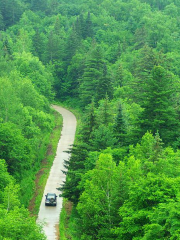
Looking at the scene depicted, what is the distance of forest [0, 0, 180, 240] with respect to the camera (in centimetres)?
2573

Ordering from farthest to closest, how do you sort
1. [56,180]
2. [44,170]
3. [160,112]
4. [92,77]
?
[92,77] → [44,170] → [56,180] → [160,112]

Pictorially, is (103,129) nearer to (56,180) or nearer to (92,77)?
(56,180)

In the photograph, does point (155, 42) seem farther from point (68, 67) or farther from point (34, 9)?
point (34, 9)

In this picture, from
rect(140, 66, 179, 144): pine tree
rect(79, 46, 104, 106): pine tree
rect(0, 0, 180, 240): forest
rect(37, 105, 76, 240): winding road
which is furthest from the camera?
rect(79, 46, 104, 106): pine tree

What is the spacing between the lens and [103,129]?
4022 centimetres

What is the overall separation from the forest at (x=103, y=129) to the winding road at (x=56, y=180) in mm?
1503

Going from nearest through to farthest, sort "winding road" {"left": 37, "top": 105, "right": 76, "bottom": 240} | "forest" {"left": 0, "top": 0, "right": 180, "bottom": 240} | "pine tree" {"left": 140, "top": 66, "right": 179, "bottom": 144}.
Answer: "forest" {"left": 0, "top": 0, "right": 180, "bottom": 240} → "winding road" {"left": 37, "top": 105, "right": 76, "bottom": 240} → "pine tree" {"left": 140, "top": 66, "right": 179, "bottom": 144}

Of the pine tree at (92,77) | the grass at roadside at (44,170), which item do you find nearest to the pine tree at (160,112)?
the grass at roadside at (44,170)

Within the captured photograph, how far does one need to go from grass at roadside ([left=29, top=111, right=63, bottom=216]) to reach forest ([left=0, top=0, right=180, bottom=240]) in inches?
29.8

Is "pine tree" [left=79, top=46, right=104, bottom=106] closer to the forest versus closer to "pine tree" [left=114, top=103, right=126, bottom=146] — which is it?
the forest

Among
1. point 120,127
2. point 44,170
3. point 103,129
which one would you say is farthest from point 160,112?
point 44,170

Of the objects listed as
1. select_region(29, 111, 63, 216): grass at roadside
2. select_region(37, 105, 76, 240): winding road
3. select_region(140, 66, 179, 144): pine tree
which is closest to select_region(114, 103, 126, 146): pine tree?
select_region(140, 66, 179, 144): pine tree

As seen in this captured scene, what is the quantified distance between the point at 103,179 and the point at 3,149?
1692cm

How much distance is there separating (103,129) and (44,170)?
48.2 feet
